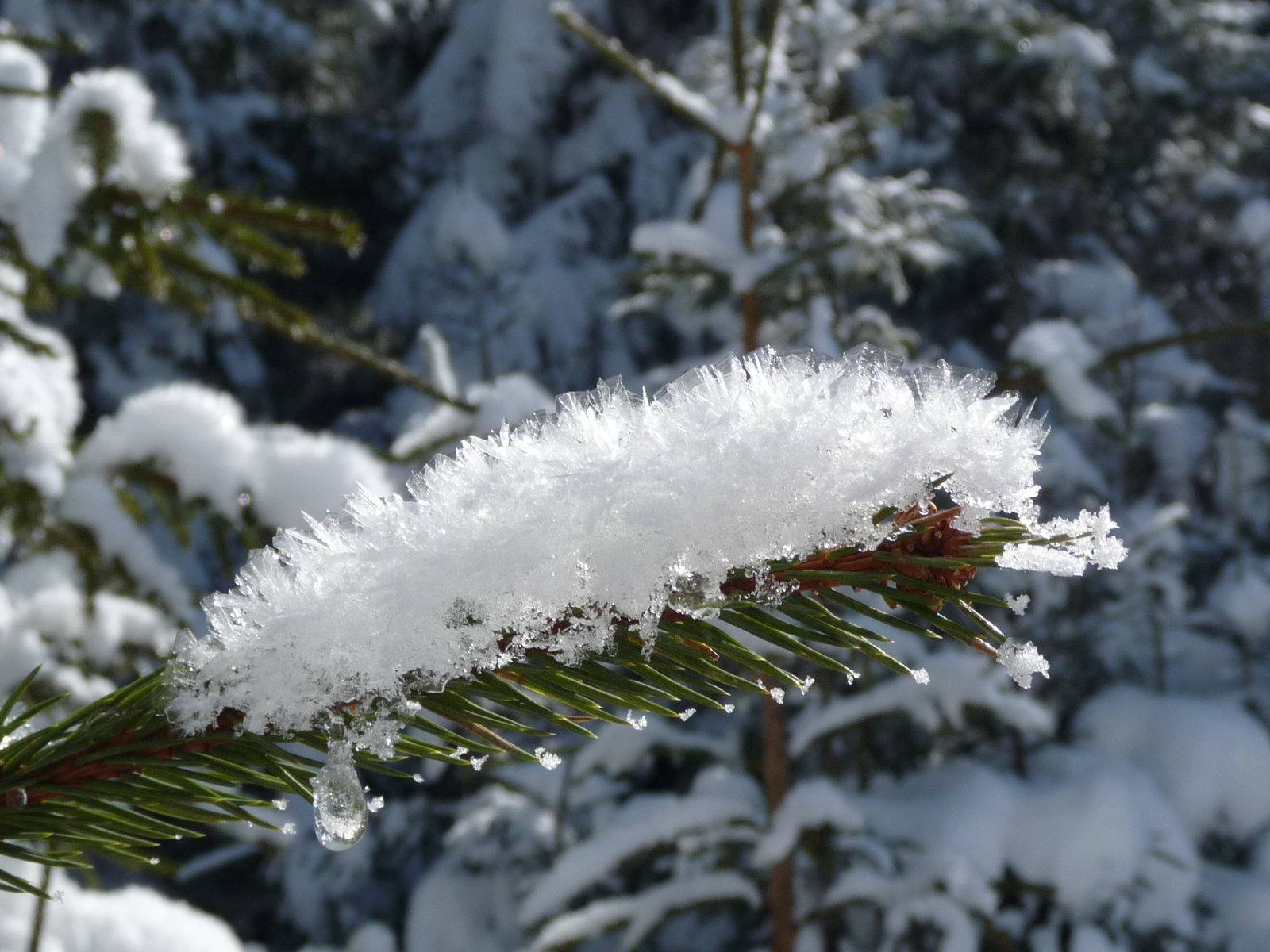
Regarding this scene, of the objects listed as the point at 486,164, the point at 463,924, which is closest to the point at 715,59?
the point at 463,924

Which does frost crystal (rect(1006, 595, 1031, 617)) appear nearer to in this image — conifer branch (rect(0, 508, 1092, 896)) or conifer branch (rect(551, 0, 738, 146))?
conifer branch (rect(0, 508, 1092, 896))

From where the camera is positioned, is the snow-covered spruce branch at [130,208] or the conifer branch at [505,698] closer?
the conifer branch at [505,698]

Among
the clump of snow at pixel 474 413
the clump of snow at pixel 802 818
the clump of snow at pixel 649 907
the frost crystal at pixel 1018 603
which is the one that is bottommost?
the frost crystal at pixel 1018 603

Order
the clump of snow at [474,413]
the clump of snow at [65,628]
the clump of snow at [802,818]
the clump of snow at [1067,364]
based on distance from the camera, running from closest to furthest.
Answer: the clump of snow at [65,628] < the clump of snow at [474,413] < the clump of snow at [1067,364] < the clump of snow at [802,818]

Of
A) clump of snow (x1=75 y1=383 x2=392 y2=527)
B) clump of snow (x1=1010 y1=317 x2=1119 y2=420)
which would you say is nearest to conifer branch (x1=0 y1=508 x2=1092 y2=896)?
clump of snow (x1=75 y1=383 x2=392 y2=527)

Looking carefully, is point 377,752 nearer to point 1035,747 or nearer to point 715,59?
point 715,59

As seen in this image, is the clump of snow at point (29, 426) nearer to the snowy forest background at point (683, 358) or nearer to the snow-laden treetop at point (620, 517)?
the snowy forest background at point (683, 358)

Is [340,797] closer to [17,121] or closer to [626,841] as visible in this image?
[17,121]

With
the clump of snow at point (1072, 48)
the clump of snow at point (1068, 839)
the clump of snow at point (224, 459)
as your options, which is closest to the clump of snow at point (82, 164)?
the clump of snow at point (224, 459)
